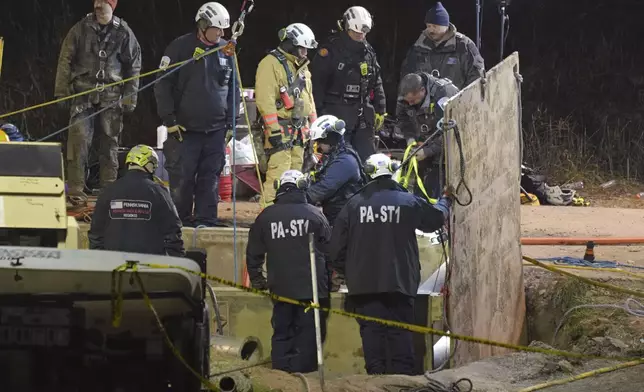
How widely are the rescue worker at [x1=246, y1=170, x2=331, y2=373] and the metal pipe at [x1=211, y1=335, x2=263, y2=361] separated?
0.17 meters

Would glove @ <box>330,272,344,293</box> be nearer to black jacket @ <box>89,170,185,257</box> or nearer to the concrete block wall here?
the concrete block wall

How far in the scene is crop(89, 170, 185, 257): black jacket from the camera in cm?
940

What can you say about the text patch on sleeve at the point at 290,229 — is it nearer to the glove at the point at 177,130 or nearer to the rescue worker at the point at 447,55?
the glove at the point at 177,130

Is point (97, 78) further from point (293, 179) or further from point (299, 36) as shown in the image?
point (293, 179)

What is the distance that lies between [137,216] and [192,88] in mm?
2830

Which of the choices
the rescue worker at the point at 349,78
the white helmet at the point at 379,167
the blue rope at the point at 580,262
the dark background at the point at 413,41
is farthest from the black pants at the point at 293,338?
the dark background at the point at 413,41

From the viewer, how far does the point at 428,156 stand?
11422mm

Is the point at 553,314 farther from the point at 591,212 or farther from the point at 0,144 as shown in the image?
the point at 0,144

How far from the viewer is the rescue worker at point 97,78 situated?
12.9 m

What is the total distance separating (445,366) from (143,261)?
5694 mm

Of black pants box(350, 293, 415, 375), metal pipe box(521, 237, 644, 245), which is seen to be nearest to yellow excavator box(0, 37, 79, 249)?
black pants box(350, 293, 415, 375)

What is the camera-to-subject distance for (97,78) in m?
12.9

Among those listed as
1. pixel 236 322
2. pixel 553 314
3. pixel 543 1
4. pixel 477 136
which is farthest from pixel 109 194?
pixel 543 1

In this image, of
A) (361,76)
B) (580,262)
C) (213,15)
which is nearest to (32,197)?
(213,15)
